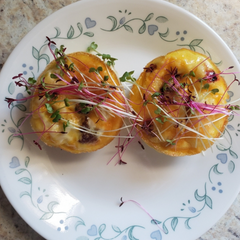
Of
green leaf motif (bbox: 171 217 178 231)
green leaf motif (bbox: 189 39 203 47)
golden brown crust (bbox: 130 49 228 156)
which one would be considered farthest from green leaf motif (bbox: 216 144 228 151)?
green leaf motif (bbox: 189 39 203 47)

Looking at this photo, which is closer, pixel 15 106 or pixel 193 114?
pixel 193 114

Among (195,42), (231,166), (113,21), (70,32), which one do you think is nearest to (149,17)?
(113,21)

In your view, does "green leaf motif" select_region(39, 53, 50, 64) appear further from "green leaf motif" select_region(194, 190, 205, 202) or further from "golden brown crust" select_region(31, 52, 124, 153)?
"green leaf motif" select_region(194, 190, 205, 202)

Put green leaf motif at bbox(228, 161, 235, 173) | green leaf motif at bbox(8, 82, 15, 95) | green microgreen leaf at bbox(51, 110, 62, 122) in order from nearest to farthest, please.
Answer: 1. green microgreen leaf at bbox(51, 110, 62, 122)
2. green leaf motif at bbox(8, 82, 15, 95)
3. green leaf motif at bbox(228, 161, 235, 173)

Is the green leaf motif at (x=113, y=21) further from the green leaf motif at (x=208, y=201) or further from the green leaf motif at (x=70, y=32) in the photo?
the green leaf motif at (x=208, y=201)

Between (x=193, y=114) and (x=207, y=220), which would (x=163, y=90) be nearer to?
(x=193, y=114)

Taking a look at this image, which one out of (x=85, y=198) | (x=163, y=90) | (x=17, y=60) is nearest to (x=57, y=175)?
(x=85, y=198)
